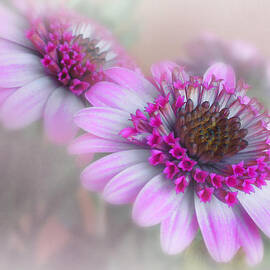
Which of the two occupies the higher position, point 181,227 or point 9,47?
point 9,47

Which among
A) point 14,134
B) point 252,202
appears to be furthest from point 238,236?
point 14,134

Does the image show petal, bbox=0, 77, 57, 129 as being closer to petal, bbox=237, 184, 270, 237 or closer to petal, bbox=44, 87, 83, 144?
petal, bbox=44, 87, 83, 144

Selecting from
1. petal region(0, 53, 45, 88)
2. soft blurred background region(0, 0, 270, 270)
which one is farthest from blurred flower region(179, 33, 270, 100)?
petal region(0, 53, 45, 88)

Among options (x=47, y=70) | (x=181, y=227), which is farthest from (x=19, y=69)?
(x=181, y=227)

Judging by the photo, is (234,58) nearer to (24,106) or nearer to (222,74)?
(222,74)

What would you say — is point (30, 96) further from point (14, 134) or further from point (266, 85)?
point (266, 85)
